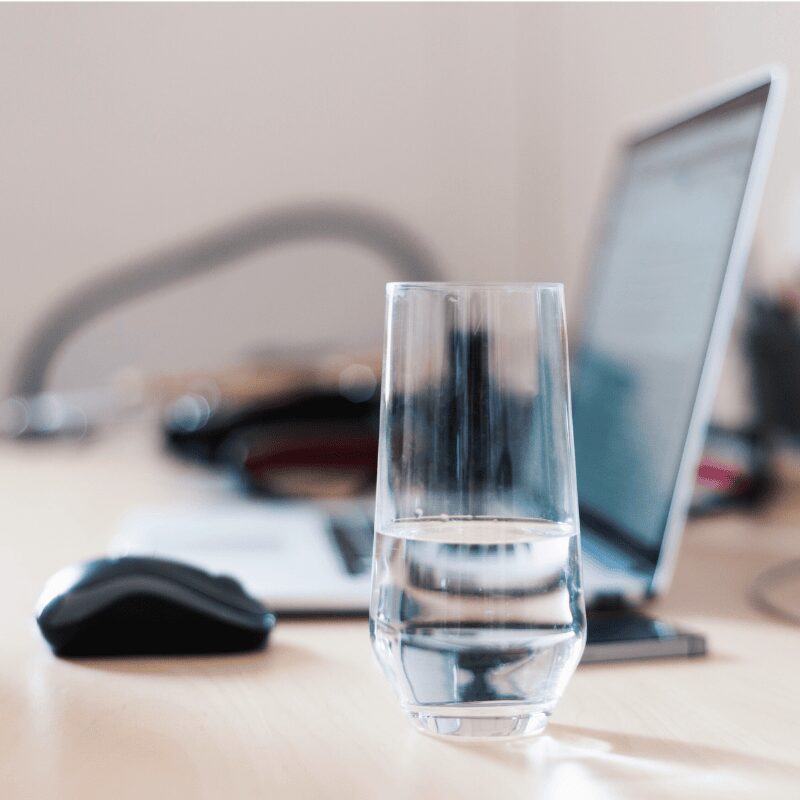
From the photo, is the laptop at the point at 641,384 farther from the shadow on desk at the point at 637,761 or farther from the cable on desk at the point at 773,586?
the shadow on desk at the point at 637,761

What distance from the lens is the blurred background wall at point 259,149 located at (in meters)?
2.52

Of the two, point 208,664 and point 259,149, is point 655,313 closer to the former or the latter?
point 208,664

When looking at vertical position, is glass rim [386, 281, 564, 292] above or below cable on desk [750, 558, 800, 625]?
above

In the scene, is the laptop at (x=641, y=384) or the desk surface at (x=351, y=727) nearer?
the desk surface at (x=351, y=727)

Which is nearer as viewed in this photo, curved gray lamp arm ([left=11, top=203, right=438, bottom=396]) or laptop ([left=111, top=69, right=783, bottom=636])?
laptop ([left=111, top=69, right=783, bottom=636])

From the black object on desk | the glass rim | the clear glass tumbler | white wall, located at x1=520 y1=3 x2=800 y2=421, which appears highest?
white wall, located at x1=520 y1=3 x2=800 y2=421

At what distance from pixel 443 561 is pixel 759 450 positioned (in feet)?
2.05

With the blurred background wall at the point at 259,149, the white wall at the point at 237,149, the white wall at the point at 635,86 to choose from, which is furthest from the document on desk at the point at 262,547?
the white wall at the point at 237,149

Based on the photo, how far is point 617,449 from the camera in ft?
2.12

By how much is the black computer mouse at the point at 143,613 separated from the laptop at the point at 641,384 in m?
0.06

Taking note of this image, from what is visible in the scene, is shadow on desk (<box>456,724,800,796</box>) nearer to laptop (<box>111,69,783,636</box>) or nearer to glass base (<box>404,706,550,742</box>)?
glass base (<box>404,706,550,742</box>)

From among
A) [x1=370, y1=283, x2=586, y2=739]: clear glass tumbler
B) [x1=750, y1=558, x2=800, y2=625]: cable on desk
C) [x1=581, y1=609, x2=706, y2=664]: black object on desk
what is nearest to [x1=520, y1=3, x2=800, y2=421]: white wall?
[x1=750, y1=558, x2=800, y2=625]: cable on desk

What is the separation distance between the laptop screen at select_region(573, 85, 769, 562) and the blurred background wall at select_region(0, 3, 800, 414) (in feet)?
5.30

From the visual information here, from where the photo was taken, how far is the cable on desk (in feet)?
1.76
